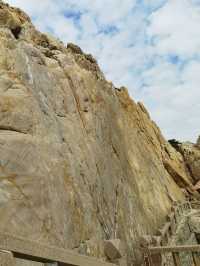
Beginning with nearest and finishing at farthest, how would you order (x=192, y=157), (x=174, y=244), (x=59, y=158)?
(x=59, y=158) → (x=174, y=244) → (x=192, y=157)

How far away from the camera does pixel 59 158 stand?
7590 mm

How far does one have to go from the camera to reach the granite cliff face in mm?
5949

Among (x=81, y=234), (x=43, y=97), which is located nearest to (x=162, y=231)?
(x=81, y=234)

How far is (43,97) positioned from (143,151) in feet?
40.1

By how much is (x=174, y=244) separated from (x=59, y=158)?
8.52m

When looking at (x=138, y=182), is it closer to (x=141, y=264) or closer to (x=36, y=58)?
(x=141, y=264)

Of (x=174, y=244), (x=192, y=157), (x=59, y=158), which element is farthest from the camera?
(x=192, y=157)

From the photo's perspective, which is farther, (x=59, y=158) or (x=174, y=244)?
(x=174, y=244)

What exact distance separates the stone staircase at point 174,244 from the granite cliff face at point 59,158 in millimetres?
543

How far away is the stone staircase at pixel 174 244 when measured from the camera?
7.14 metres

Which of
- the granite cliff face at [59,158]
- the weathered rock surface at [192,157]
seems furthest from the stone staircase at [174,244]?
the weathered rock surface at [192,157]

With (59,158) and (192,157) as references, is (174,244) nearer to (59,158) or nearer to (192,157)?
(59,158)

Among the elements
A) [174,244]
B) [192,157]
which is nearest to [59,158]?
[174,244]

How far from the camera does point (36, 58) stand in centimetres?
966
